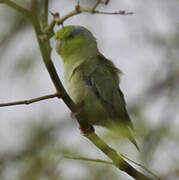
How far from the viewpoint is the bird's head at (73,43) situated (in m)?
4.68

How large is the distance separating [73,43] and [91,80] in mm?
618

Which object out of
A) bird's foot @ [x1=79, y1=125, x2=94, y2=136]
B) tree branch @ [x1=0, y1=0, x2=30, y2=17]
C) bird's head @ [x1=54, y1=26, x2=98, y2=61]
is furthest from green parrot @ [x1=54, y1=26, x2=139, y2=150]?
tree branch @ [x1=0, y1=0, x2=30, y2=17]

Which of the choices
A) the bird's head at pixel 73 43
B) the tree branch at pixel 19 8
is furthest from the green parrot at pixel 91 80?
the tree branch at pixel 19 8

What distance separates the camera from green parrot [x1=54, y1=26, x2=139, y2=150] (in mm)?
4363

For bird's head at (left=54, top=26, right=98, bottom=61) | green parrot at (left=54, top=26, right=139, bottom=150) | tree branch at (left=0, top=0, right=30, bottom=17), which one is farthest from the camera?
bird's head at (left=54, top=26, right=98, bottom=61)

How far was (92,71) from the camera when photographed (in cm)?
450

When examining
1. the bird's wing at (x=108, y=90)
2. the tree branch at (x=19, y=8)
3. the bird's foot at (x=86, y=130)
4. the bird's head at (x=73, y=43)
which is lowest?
the bird's wing at (x=108, y=90)

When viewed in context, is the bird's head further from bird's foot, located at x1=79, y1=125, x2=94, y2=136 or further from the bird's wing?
bird's foot, located at x1=79, y1=125, x2=94, y2=136

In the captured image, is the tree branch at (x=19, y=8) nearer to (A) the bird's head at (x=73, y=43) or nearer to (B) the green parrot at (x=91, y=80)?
(B) the green parrot at (x=91, y=80)

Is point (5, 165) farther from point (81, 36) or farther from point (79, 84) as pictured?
point (81, 36)

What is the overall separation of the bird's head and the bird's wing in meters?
0.27

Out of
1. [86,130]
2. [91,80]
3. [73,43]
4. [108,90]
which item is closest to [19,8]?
[86,130]

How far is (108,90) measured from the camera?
4.56m

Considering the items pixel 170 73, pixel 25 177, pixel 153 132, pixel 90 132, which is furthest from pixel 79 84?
pixel 25 177
